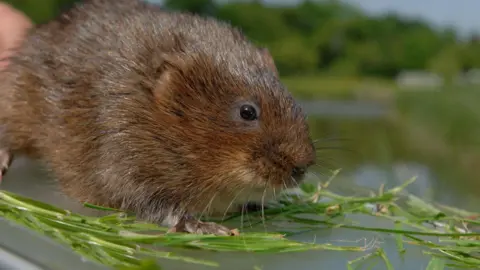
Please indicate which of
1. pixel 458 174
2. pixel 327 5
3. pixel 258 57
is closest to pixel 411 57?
pixel 327 5

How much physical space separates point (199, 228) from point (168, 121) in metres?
0.42

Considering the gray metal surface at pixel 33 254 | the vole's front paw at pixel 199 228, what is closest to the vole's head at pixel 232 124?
the vole's front paw at pixel 199 228

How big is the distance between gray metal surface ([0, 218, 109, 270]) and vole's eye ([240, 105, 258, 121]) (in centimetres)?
77

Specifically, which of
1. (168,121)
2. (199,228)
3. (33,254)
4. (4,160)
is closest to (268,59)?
(168,121)

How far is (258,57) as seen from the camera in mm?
2480

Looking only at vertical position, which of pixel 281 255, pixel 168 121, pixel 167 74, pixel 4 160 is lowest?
pixel 281 255

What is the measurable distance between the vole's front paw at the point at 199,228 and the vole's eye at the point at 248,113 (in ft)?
1.32

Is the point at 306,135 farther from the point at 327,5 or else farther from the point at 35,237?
the point at 327,5

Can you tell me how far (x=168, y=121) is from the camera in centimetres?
226

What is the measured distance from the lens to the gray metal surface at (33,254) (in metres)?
1.65

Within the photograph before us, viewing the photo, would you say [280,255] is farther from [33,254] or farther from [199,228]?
[33,254]

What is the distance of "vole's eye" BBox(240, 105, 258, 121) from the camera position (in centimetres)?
220

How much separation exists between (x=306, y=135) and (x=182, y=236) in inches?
25.2

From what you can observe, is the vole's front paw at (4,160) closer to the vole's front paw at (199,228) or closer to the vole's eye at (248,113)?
the vole's front paw at (199,228)
